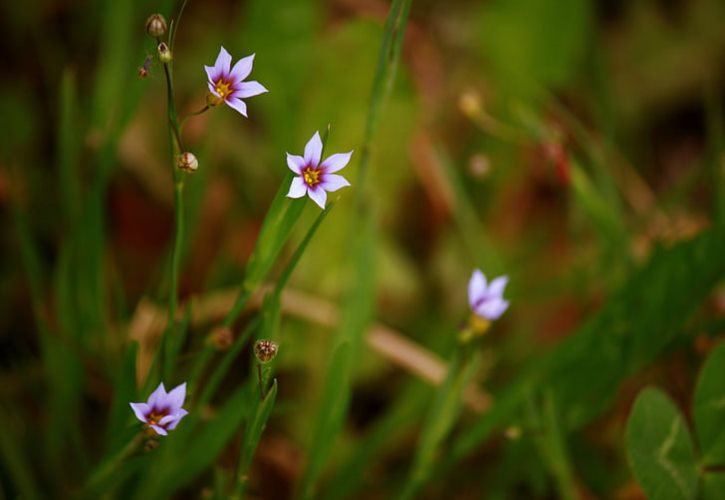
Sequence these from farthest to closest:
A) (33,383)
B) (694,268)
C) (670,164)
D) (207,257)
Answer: (670,164) → (207,257) → (33,383) → (694,268)

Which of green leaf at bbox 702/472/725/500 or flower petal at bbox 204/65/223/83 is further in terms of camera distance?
green leaf at bbox 702/472/725/500

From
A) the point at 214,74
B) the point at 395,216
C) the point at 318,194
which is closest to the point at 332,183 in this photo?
the point at 318,194

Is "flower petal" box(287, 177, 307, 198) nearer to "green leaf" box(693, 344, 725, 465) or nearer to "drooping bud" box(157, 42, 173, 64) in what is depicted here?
"drooping bud" box(157, 42, 173, 64)

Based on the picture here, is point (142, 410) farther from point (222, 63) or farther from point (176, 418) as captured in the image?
point (222, 63)

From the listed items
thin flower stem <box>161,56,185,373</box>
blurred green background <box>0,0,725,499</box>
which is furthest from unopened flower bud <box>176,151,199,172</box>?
blurred green background <box>0,0,725,499</box>

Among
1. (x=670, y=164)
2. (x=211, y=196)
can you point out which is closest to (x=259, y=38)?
(x=211, y=196)

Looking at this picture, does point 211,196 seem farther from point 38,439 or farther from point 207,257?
point 38,439
